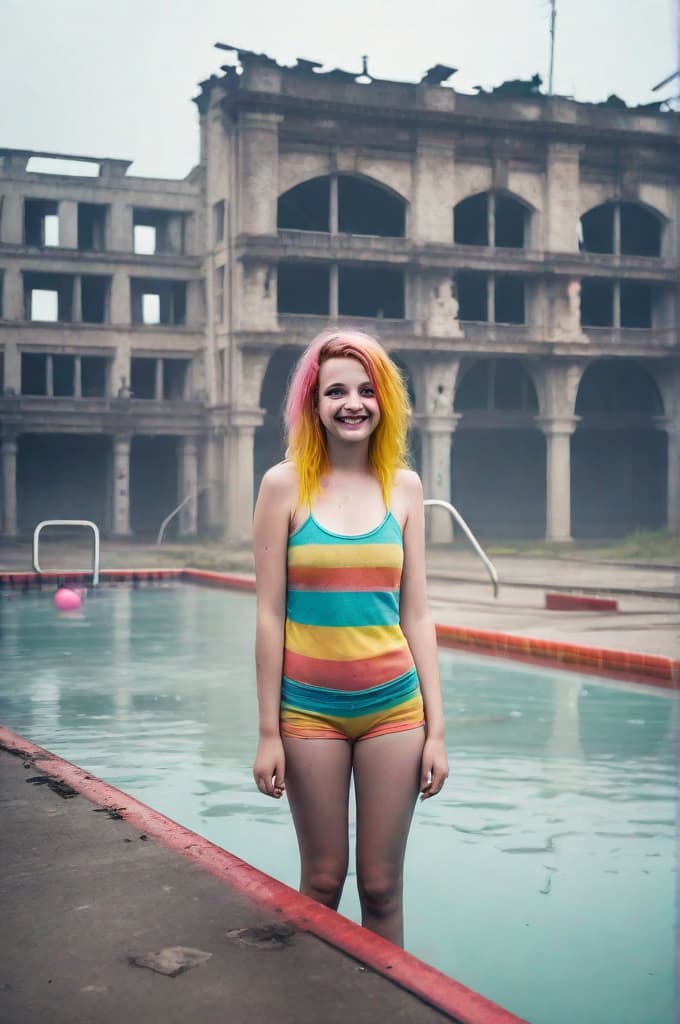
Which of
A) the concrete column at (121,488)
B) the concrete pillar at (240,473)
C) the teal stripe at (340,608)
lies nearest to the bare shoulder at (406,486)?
the teal stripe at (340,608)

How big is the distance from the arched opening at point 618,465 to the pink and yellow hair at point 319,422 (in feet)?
102

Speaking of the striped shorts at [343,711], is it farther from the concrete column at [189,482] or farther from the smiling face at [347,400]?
the concrete column at [189,482]

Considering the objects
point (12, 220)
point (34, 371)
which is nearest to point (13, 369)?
point (34, 371)

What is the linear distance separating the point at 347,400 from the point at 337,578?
39cm

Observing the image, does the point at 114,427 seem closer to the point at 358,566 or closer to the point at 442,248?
the point at 442,248

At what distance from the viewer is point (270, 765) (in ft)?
8.45

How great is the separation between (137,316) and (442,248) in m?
7.53

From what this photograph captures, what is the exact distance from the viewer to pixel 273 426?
30234 mm

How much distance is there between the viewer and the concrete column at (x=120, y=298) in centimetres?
2934

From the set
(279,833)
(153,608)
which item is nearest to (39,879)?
(279,833)

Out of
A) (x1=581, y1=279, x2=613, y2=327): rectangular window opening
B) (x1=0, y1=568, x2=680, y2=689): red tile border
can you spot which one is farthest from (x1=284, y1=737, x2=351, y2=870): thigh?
(x1=581, y1=279, x2=613, y2=327): rectangular window opening

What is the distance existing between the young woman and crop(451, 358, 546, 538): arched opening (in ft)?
96.7

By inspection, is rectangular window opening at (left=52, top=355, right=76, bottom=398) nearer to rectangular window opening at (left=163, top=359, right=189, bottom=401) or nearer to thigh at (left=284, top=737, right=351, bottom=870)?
rectangular window opening at (left=163, top=359, right=189, bottom=401)

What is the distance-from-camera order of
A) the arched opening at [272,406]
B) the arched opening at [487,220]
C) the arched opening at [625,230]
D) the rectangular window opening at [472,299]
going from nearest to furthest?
the arched opening at [272,406] → the arched opening at [487,220] → the rectangular window opening at [472,299] → the arched opening at [625,230]
